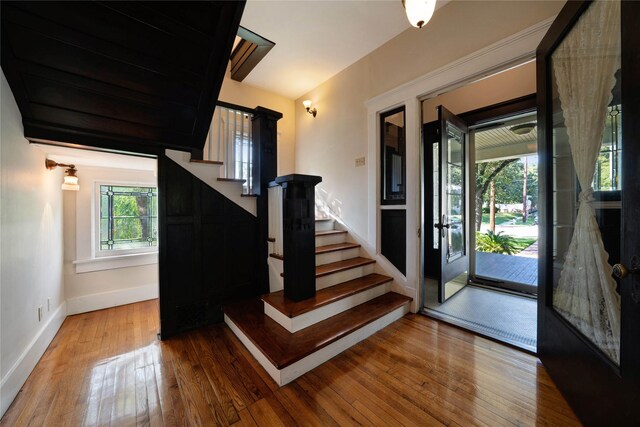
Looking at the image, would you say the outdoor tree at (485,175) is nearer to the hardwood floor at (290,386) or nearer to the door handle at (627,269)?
the hardwood floor at (290,386)

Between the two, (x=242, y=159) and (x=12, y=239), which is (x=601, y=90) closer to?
(x=242, y=159)

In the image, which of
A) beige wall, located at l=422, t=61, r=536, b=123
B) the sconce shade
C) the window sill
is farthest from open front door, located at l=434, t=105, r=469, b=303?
the sconce shade

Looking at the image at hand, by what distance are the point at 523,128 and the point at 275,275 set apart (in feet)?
13.8

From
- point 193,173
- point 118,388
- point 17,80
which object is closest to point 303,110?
point 193,173

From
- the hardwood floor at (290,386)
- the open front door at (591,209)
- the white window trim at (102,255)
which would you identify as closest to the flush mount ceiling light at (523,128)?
the open front door at (591,209)

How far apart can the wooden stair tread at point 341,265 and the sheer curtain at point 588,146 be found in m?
1.66

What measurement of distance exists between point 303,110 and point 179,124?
98.2 inches

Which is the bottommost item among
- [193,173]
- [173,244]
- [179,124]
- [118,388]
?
[118,388]

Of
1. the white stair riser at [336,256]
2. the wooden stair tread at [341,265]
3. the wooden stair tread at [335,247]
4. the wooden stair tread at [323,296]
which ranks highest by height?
the wooden stair tread at [335,247]

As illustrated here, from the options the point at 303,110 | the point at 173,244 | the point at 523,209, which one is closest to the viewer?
the point at 173,244

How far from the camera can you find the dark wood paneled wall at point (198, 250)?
2178mm

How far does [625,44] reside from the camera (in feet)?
3.19

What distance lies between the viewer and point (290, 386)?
1.52m

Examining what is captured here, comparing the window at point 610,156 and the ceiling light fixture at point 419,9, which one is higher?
the ceiling light fixture at point 419,9
